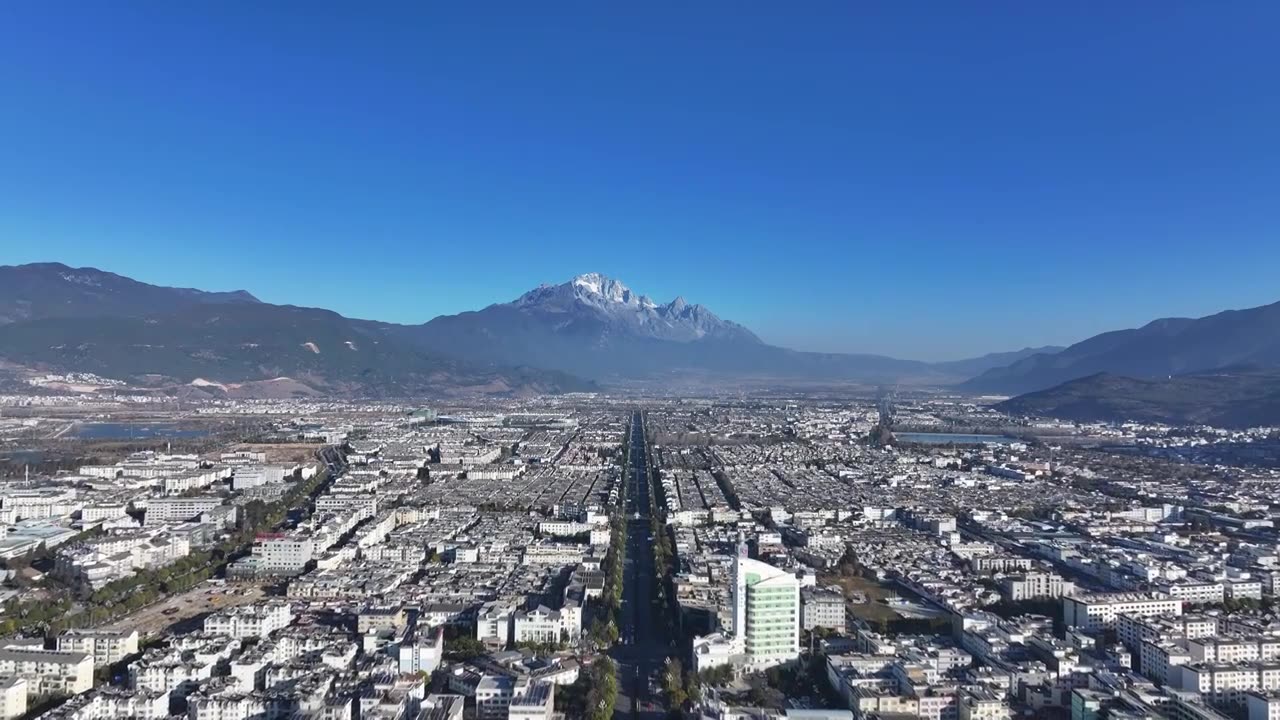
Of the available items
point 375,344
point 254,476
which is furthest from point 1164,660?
point 375,344

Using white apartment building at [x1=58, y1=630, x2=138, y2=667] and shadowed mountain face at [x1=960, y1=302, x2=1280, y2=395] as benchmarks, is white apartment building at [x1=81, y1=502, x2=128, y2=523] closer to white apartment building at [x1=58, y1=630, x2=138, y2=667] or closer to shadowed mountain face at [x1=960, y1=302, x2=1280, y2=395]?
white apartment building at [x1=58, y1=630, x2=138, y2=667]

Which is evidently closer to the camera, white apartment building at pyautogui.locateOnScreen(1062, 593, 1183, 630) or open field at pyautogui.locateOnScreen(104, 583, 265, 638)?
open field at pyautogui.locateOnScreen(104, 583, 265, 638)

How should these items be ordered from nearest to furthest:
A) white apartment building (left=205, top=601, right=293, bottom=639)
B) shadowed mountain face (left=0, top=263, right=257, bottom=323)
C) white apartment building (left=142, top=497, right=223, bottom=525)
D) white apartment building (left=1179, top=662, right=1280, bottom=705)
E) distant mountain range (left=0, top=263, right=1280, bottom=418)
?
white apartment building (left=1179, top=662, right=1280, bottom=705) < white apartment building (left=205, top=601, right=293, bottom=639) < white apartment building (left=142, top=497, right=223, bottom=525) < distant mountain range (left=0, top=263, right=1280, bottom=418) < shadowed mountain face (left=0, top=263, right=257, bottom=323)

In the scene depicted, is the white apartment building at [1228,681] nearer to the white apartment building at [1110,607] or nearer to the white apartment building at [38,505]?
the white apartment building at [1110,607]


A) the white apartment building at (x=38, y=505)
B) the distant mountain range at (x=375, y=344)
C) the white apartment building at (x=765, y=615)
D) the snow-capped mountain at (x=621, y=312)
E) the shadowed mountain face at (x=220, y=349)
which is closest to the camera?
the white apartment building at (x=765, y=615)

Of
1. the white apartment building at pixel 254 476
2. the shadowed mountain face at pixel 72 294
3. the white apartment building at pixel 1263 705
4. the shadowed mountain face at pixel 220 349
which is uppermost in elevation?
the shadowed mountain face at pixel 72 294

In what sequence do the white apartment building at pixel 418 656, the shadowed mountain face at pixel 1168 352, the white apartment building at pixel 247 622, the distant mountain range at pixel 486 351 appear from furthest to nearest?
1. the shadowed mountain face at pixel 1168 352
2. the distant mountain range at pixel 486 351
3. the white apartment building at pixel 247 622
4. the white apartment building at pixel 418 656

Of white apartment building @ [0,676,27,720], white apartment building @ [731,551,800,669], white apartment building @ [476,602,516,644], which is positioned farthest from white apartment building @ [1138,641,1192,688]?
white apartment building @ [0,676,27,720]

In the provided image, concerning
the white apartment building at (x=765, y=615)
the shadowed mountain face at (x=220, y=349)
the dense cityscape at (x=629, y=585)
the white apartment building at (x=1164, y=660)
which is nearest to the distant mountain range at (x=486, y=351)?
the shadowed mountain face at (x=220, y=349)
